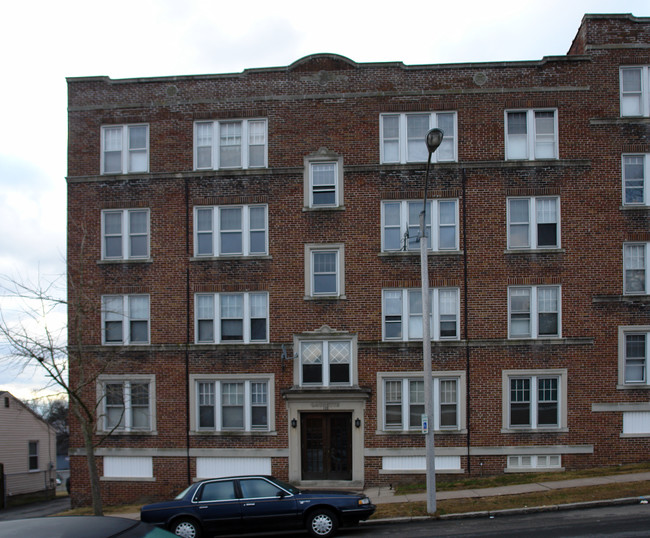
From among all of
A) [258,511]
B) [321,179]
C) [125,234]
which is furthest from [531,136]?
[258,511]

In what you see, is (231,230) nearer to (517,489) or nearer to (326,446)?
(326,446)

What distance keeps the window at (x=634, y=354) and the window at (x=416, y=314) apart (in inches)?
209

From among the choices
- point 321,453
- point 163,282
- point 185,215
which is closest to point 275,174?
point 185,215

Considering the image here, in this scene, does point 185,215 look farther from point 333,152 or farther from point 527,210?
point 527,210

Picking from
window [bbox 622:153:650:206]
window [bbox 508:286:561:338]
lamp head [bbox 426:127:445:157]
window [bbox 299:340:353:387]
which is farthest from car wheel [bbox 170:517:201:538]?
window [bbox 622:153:650:206]

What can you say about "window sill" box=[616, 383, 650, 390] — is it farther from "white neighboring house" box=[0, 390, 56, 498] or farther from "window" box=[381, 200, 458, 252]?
"white neighboring house" box=[0, 390, 56, 498]

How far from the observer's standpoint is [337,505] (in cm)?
1326

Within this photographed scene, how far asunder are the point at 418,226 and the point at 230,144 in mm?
6957

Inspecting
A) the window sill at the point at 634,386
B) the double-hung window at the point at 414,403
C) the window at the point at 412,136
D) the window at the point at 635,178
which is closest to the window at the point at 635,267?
the window at the point at 635,178

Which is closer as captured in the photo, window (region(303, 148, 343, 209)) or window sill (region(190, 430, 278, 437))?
window sill (region(190, 430, 278, 437))

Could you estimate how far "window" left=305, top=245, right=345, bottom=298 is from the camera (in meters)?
21.0

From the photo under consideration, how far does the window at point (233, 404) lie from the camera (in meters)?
20.8

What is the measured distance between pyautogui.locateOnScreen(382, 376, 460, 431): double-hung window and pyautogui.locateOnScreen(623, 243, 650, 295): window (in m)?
6.46

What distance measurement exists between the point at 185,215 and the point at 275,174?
336cm
